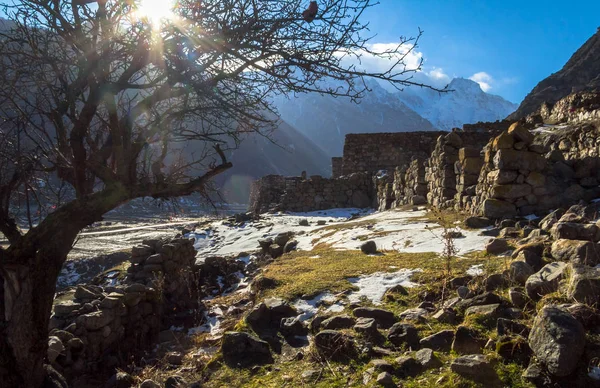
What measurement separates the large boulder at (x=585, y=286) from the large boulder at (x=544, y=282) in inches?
6.4

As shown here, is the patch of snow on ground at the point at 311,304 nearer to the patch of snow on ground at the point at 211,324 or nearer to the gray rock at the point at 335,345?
the gray rock at the point at 335,345

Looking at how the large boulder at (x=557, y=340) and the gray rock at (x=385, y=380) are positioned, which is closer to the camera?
the large boulder at (x=557, y=340)

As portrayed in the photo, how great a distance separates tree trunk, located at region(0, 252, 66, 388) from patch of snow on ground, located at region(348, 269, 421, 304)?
265cm

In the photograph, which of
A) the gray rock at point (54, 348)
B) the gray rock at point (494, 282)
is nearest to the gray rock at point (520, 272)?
the gray rock at point (494, 282)

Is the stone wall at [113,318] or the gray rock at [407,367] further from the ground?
the gray rock at [407,367]

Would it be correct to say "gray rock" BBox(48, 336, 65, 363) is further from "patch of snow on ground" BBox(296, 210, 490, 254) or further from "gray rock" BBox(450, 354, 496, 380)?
"patch of snow on ground" BBox(296, 210, 490, 254)

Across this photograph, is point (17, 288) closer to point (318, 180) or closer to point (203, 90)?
point (203, 90)

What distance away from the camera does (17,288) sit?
3.19 m

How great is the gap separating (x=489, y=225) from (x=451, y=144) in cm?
317

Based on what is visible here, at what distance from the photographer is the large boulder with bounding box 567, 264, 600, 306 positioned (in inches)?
109

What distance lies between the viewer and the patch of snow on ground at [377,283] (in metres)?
4.23

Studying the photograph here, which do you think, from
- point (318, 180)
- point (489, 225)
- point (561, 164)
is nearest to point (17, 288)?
point (489, 225)

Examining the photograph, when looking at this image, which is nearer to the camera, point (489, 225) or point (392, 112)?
point (489, 225)

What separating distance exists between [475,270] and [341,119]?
15974cm
